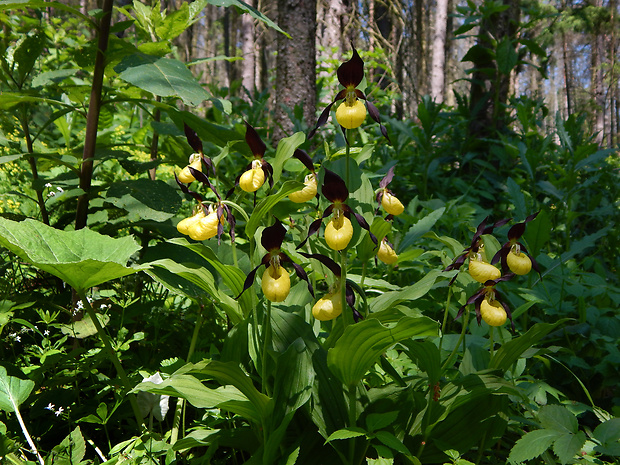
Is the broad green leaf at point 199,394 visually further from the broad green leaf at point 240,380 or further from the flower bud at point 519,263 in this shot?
the flower bud at point 519,263

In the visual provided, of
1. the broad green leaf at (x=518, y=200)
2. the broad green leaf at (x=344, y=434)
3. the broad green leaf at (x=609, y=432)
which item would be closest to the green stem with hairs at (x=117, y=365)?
the broad green leaf at (x=344, y=434)

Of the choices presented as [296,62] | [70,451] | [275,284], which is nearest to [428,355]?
[275,284]

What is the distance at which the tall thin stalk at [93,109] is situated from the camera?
179 centimetres

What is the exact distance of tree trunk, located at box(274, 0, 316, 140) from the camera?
4043 mm

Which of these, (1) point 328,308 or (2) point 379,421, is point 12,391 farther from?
(2) point 379,421

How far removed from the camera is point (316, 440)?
1379 millimetres

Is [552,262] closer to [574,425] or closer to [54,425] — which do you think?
[574,425]

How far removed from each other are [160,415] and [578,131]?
12.0ft

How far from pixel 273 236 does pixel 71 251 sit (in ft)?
2.30

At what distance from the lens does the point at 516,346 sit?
53.9 inches

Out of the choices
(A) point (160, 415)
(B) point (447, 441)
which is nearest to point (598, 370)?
(B) point (447, 441)

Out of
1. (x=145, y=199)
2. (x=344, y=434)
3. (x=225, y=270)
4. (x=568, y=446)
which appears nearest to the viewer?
(x=344, y=434)

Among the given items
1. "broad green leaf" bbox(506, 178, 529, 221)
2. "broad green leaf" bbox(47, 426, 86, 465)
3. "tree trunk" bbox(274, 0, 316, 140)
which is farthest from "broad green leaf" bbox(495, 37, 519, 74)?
"broad green leaf" bbox(47, 426, 86, 465)

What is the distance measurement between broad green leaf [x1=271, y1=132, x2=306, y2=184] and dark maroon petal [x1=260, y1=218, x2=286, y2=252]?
0.31 metres
